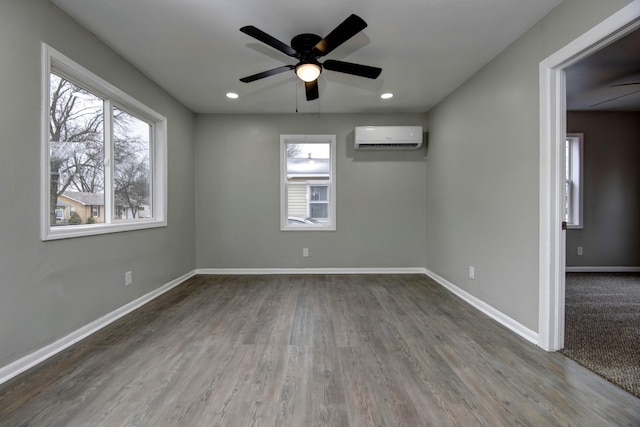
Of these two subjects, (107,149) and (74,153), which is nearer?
(74,153)

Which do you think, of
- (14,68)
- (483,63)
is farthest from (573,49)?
(14,68)

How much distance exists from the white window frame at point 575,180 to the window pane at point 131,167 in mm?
6237

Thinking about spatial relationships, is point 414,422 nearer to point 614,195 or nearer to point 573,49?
point 573,49

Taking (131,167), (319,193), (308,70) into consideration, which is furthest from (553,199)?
(131,167)

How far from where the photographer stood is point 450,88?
3402 millimetres

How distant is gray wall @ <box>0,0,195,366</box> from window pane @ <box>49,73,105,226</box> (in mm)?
219

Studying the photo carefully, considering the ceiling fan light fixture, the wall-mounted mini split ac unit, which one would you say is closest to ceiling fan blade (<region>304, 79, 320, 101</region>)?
the ceiling fan light fixture

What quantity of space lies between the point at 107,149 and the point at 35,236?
1.07m

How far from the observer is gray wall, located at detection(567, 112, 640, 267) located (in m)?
4.36

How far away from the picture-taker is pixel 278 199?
14.1 ft

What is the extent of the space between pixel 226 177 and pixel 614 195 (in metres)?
6.20

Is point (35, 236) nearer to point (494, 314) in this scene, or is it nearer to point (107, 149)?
point (107, 149)

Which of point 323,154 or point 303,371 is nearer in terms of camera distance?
point 303,371

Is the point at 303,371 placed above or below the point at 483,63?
below
